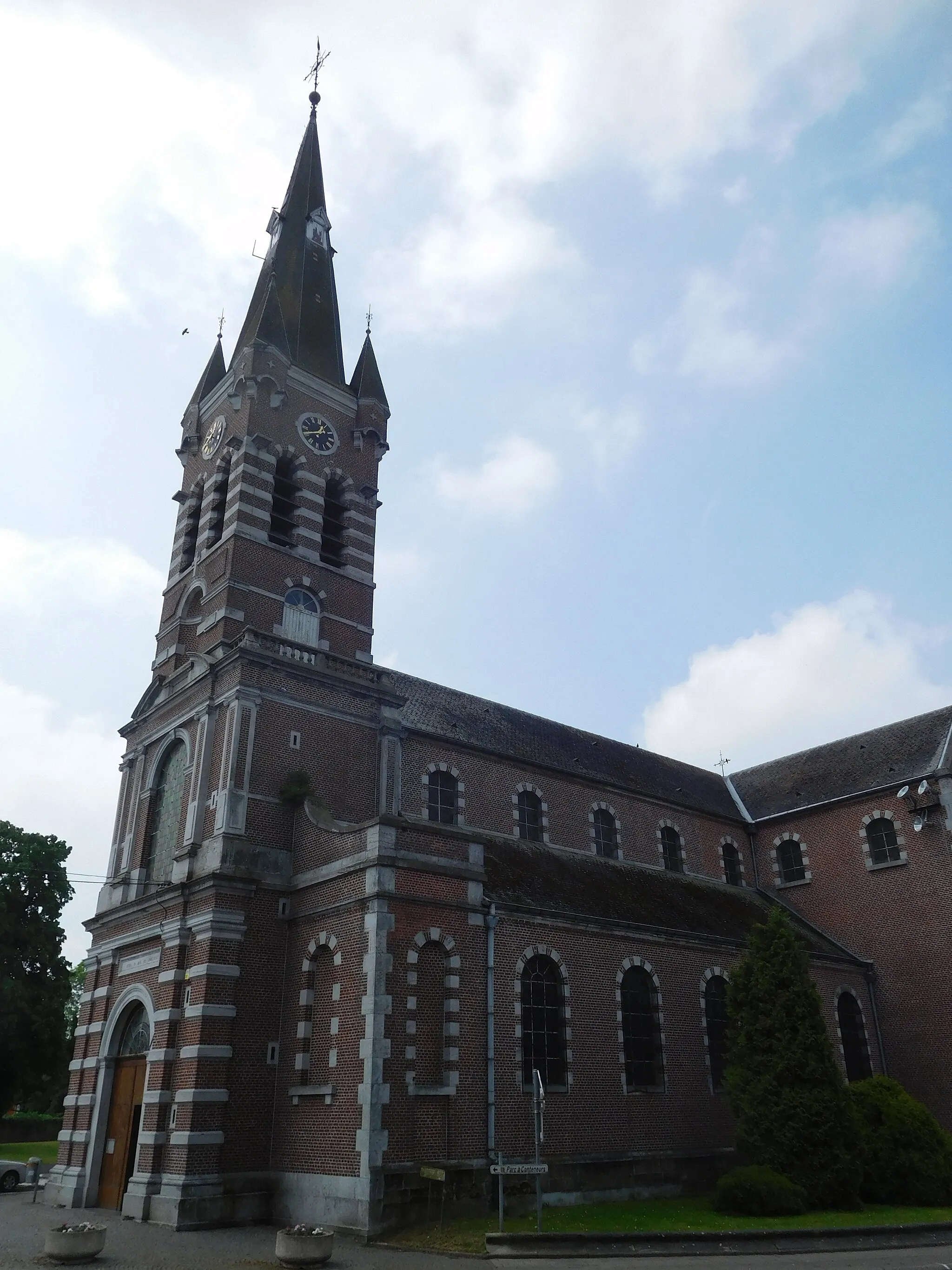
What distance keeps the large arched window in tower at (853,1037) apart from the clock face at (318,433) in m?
22.8

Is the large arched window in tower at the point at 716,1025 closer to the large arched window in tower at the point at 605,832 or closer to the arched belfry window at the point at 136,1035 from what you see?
the large arched window in tower at the point at 605,832

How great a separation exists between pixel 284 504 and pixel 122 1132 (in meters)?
16.6

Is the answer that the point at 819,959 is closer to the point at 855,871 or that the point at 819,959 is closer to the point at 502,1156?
the point at 855,871

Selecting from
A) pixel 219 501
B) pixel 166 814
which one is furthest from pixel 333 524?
pixel 166 814

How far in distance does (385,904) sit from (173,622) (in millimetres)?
13019

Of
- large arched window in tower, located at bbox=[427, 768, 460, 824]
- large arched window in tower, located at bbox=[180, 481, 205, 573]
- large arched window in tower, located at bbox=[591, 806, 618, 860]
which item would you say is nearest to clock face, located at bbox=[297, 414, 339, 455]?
large arched window in tower, located at bbox=[180, 481, 205, 573]

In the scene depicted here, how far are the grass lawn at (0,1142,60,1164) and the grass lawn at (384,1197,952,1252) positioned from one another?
945 inches

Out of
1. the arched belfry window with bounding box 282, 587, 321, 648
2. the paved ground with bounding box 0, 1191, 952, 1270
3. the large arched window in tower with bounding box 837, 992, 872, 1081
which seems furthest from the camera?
the large arched window in tower with bounding box 837, 992, 872, 1081

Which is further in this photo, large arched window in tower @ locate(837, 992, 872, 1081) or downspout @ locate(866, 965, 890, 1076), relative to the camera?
downspout @ locate(866, 965, 890, 1076)

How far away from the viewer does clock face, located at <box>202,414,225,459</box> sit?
30.0 m

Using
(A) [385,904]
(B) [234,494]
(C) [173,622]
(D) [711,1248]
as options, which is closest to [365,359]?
(B) [234,494]

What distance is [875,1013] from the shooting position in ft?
97.0

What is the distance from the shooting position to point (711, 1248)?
1530 centimetres

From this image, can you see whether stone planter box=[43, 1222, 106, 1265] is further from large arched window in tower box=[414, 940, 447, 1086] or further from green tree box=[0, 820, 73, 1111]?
green tree box=[0, 820, 73, 1111]
